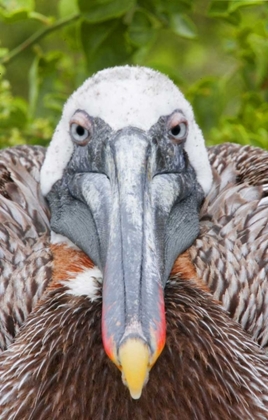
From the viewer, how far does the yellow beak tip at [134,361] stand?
122 inches

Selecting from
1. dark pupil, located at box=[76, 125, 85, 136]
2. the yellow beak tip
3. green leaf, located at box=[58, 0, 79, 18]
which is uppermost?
green leaf, located at box=[58, 0, 79, 18]

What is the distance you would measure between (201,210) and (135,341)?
1535 mm

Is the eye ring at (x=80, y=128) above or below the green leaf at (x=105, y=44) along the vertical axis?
below

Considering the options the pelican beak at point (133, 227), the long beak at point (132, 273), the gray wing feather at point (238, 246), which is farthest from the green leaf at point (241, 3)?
the long beak at point (132, 273)

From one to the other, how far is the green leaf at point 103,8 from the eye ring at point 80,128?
126 centimetres

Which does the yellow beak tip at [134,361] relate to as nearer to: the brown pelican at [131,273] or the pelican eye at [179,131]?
the brown pelican at [131,273]

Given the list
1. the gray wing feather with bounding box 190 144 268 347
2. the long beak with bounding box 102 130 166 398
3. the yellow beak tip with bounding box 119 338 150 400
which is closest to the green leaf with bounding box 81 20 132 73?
the gray wing feather with bounding box 190 144 268 347

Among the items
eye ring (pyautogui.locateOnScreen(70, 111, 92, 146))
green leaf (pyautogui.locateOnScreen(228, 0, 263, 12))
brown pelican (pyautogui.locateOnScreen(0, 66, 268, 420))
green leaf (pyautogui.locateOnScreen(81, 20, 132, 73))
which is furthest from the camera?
green leaf (pyautogui.locateOnScreen(81, 20, 132, 73))

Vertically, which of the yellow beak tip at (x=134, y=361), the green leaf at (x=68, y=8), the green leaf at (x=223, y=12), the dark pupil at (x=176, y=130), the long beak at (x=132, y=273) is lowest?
the yellow beak tip at (x=134, y=361)

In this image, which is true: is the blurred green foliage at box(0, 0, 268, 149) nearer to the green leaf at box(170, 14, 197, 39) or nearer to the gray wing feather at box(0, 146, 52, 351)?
the green leaf at box(170, 14, 197, 39)

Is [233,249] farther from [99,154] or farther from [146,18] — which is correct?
[146,18]

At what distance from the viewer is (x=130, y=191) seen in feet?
11.5

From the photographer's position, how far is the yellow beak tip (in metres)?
3.10

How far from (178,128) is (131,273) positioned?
98 cm
